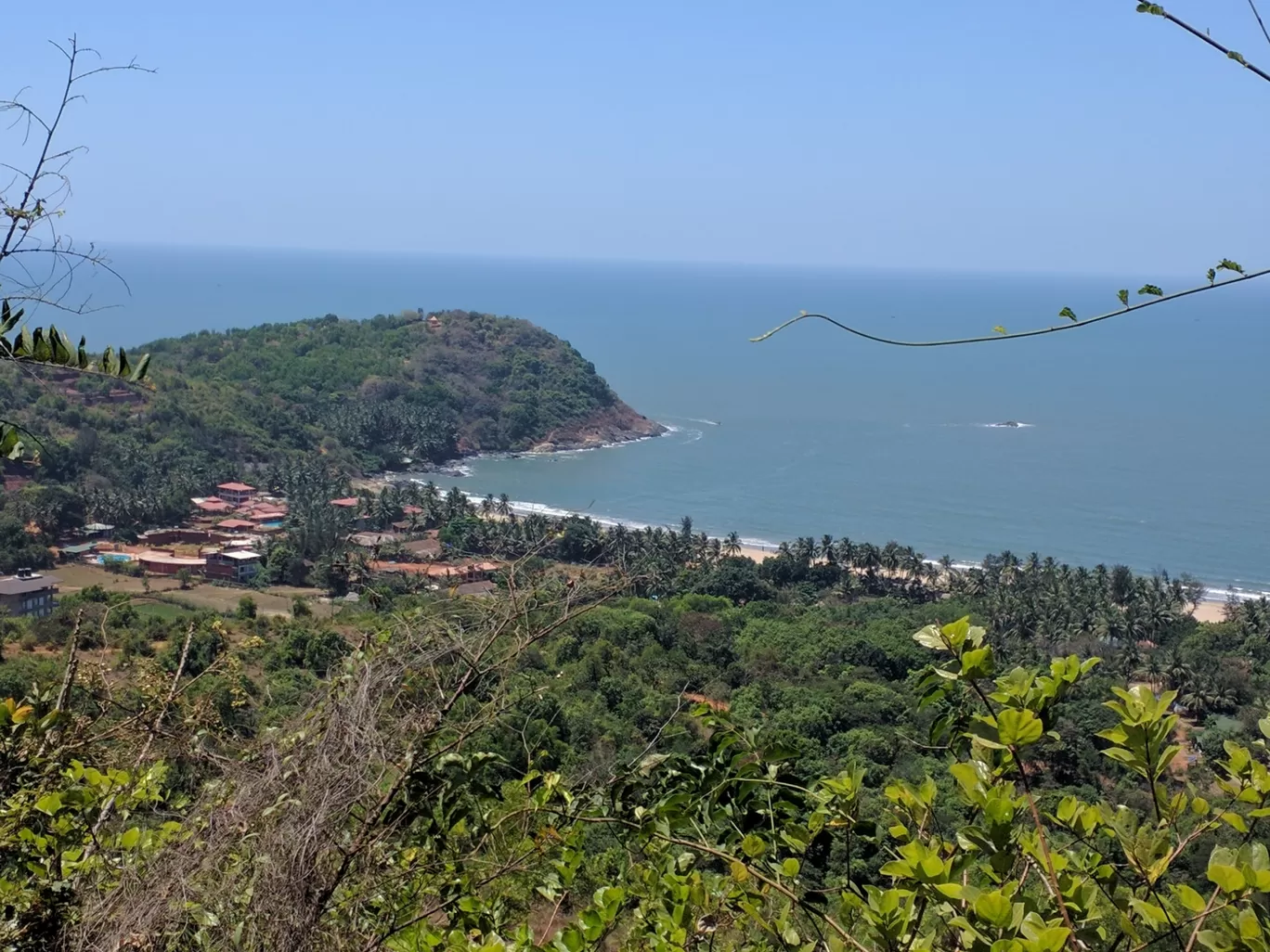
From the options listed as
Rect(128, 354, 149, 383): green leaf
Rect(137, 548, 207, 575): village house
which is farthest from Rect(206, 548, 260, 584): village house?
Rect(128, 354, 149, 383): green leaf

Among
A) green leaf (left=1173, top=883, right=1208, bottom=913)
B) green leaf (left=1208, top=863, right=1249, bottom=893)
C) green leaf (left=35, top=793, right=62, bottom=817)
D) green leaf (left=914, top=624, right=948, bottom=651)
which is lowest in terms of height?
green leaf (left=35, top=793, right=62, bottom=817)

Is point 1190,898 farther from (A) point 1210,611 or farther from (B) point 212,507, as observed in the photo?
(B) point 212,507

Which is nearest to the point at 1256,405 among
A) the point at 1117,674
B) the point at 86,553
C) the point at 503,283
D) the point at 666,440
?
the point at 666,440

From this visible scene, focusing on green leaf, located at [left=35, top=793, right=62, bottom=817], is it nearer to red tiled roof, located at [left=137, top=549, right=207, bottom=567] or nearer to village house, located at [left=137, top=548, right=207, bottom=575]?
village house, located at [left=137, top=548, right=207, bottom=575]

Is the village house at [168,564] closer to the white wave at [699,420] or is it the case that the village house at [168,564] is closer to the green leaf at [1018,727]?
the green leaf at [1018,727]

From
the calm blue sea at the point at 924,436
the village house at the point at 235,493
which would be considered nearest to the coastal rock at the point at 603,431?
the calm blue sea at the point at 924,436

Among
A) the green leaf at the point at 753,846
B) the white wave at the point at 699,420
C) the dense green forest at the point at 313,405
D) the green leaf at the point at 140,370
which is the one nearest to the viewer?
the green leaf at the point at 753,846

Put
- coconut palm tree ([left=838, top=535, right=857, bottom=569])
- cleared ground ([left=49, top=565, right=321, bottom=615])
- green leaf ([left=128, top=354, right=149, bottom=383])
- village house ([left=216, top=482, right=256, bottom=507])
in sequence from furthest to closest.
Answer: village house ([left=216, top=482, right=256, bottom=507])
coconut palm tree ([left=838, top=535, right=857, bottom=569])
cleared ground ([left=49, top=565, right=321, bottom=615])
green leaf ([left=128, top=354, right=149, bottom=383])
